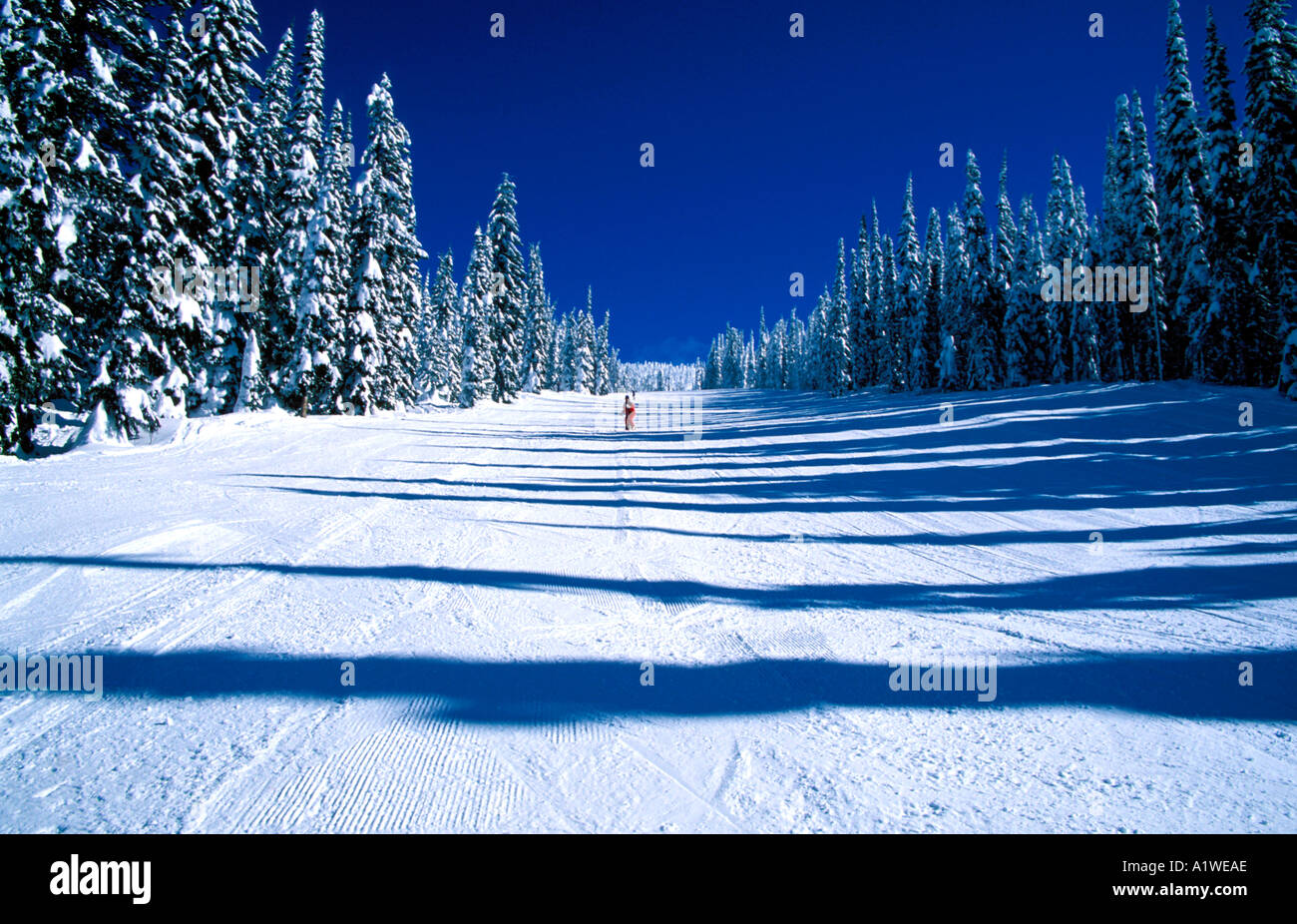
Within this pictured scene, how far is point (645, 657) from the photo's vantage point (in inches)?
179

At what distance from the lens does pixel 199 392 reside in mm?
24844

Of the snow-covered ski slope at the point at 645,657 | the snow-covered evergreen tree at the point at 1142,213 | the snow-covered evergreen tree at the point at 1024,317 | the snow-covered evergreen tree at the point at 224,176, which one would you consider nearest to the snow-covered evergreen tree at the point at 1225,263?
the snow-covered evergreen tree at the point at 1142,213

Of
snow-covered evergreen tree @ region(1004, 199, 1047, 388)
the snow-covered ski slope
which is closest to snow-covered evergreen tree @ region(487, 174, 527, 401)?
the snow-covered ski slope

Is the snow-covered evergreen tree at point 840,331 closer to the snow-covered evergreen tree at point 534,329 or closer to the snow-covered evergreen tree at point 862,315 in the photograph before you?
the snow-covered evergreen tree at point 862,315

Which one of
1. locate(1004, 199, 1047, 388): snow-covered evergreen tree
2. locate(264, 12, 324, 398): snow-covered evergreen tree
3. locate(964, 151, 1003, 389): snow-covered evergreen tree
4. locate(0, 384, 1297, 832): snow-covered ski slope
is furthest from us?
locate(1004, 199, 1047, 388): snow-covered evergreen tree

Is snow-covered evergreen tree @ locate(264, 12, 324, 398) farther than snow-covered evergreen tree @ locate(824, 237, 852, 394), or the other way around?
snow-covered evergreen tree @ locate(824, 237, 852, 394)

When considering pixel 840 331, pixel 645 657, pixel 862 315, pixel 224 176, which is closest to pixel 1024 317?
pixel 862 315

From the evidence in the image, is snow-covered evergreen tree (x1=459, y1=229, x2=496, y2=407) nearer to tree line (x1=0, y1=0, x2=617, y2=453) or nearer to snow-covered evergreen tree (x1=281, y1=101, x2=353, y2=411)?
tree line (x1=0, y1=0, x2=617, y2=453)

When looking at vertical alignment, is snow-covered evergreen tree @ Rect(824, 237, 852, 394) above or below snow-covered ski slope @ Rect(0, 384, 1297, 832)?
above

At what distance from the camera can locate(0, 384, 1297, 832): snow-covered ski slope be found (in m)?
2.87

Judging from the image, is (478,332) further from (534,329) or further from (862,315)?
(862,315)

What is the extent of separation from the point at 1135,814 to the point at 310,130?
34155 millimetres
